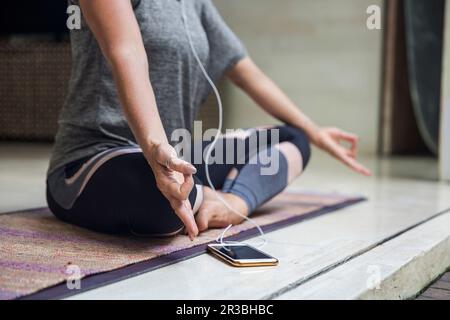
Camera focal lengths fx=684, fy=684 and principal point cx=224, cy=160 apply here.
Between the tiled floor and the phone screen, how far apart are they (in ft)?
0.08

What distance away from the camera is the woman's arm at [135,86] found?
0.90 m

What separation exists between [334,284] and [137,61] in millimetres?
412

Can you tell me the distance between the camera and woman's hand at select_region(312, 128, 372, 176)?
149cm

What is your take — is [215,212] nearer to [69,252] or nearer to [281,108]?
[69,252]

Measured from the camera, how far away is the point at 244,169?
1.38m

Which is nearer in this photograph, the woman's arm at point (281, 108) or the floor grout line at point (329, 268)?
the floor grout line at point (329, 268)

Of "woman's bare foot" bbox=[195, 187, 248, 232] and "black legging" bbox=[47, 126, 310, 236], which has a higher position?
"black legging" bbox=[47, 126, 310, 236]

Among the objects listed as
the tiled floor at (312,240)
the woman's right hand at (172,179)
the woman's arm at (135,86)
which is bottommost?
the tiled floor at (312,240)

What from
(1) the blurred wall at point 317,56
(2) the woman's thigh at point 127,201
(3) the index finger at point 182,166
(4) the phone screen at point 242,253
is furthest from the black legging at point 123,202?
(1) the blurred wall at point 317,56

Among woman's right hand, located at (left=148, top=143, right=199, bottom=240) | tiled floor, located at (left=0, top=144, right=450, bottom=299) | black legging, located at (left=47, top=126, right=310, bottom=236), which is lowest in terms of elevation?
tiled floor, located at (left=0, top=144, right=450, bottom=299)

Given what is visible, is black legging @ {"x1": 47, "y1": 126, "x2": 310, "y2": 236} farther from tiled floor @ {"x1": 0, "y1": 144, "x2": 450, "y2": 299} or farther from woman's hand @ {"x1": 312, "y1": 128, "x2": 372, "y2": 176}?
woman's hand @ {"x1": 312, "y1": 128, "x2": 372, "y2": 176}

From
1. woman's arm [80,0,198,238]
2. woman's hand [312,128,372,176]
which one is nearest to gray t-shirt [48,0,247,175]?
woman's arm [80,0,198,238]

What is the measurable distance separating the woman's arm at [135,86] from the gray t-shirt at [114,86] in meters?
0.16

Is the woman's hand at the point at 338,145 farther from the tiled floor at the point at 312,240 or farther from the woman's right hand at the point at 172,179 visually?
the woman's right hand at the point at 172,179
